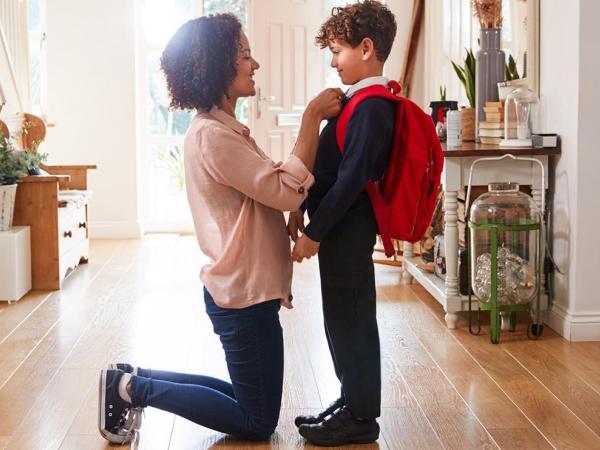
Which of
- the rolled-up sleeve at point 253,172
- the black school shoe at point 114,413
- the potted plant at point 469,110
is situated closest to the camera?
the rolled-up sleeve at point 253,172

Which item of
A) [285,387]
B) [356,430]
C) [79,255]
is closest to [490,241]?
[285,387]

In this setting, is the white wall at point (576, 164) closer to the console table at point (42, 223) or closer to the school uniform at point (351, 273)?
the school uniform at point (351, 273)

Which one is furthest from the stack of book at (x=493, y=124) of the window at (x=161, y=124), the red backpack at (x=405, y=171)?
the window at (x=161, y=124)

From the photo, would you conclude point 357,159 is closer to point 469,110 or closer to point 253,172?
point 253,172

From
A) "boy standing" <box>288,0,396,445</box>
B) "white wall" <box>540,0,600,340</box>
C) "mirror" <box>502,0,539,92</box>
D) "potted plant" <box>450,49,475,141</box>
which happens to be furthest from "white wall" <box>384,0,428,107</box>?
"boy standing" <box>288,0,396,445</box>

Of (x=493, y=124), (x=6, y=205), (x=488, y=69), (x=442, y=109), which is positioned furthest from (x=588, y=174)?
(x=6, y=205)

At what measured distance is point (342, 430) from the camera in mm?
2945

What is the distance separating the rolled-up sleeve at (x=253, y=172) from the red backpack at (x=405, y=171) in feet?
0.65

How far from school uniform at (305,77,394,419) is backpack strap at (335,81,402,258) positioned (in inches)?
0.9

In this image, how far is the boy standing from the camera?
2721 millimetres

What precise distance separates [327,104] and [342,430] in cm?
94

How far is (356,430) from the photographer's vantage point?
2949mm

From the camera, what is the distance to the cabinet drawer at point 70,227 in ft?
19.0

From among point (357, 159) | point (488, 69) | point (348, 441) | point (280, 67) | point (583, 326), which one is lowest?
point (348, 441)
